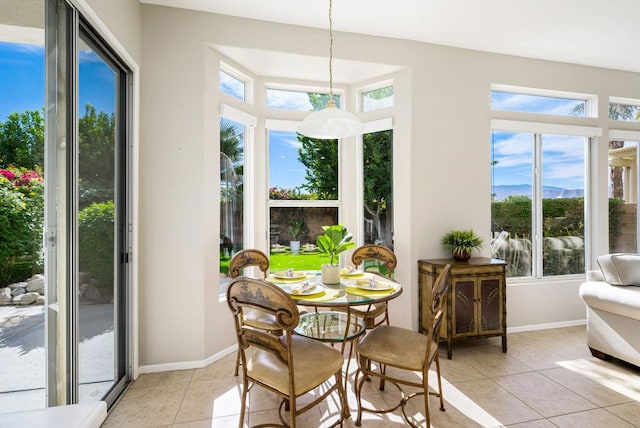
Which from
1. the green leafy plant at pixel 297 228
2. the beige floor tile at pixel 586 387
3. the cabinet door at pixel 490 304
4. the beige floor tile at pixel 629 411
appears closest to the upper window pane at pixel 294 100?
the green leafy plant at pixel 297 228

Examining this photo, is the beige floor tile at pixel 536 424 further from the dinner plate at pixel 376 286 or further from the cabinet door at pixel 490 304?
the dinner plate at pixel 376 286

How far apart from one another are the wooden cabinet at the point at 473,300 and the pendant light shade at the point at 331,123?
5.36 ft

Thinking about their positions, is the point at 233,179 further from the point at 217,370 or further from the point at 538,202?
the point at 538,202

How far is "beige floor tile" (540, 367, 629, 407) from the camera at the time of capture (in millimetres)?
2248

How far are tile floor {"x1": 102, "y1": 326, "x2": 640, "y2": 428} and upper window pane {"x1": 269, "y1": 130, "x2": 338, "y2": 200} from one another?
185cm

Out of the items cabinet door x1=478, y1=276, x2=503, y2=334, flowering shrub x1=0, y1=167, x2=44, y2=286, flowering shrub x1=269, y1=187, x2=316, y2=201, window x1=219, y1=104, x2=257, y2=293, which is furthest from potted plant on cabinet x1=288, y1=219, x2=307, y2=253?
flowering shrub x1=0, y1=167, x2=44, y2=286

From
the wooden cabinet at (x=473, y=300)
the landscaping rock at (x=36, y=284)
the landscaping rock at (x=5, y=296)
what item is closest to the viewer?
the landscaping rock at (x=5, y=296)

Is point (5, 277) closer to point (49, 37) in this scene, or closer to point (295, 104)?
point (49, 37)

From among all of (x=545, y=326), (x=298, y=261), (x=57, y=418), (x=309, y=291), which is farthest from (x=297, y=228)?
(x=545, y=326)

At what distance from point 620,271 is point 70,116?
14.0ft

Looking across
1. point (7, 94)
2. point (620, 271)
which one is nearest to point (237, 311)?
point (7, 94)

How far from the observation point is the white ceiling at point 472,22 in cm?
272

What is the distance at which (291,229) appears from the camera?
3609 millimetres

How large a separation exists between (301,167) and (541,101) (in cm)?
304
